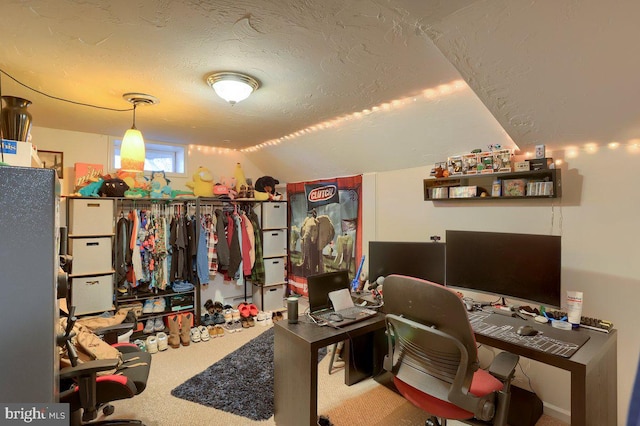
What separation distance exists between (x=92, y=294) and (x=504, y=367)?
3570mm

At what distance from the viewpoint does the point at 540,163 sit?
2137 millimetres

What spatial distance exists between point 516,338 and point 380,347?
1.29 meters

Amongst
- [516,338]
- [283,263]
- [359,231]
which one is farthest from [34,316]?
[283,263]

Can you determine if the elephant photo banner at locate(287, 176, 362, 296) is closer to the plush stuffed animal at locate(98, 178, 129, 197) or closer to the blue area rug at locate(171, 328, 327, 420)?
the blue area rug at locate(171, 328, 327, 420)

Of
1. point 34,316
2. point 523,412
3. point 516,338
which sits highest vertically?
point 34,316

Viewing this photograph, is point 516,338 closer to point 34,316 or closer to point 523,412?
point 523,412

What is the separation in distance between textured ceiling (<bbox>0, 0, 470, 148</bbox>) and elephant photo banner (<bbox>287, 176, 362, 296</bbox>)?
134cm

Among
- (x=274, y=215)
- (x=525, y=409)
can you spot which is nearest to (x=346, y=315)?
(x=525, y=409)

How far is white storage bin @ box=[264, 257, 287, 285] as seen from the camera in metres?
4.41

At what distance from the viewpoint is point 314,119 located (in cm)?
316

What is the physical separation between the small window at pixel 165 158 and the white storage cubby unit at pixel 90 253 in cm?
99

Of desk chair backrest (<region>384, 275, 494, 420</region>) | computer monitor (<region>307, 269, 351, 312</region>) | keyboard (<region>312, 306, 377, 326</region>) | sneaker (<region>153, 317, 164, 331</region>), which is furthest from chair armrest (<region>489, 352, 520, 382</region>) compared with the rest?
sneaker (<region>153, 317, 164, 331</region>)

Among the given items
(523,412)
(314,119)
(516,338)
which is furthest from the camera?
(314,119)

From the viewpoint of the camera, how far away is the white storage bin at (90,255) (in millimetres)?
3156
